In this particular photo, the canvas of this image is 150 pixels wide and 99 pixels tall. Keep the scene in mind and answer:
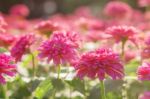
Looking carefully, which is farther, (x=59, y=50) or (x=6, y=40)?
(x=6, y=40)

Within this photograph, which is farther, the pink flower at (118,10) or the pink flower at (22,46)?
the pink flower at (118,10)

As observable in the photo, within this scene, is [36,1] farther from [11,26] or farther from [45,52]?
[45,52]

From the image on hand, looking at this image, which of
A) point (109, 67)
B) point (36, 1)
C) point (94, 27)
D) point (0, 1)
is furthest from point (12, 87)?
point (36, 1)

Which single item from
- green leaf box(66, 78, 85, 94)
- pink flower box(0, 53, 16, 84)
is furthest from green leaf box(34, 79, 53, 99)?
pink flower box(0, 53, 16, 84)

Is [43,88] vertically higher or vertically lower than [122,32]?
lower

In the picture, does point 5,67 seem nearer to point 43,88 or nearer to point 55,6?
point 43,88

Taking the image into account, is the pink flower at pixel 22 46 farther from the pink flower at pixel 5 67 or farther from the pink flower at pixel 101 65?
the pink flower at pixel 101 65

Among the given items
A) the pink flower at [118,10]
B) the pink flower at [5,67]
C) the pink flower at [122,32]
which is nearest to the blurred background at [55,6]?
the pink flower at [118,10]

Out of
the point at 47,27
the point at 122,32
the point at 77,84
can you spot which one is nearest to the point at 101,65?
the point at 77,84
